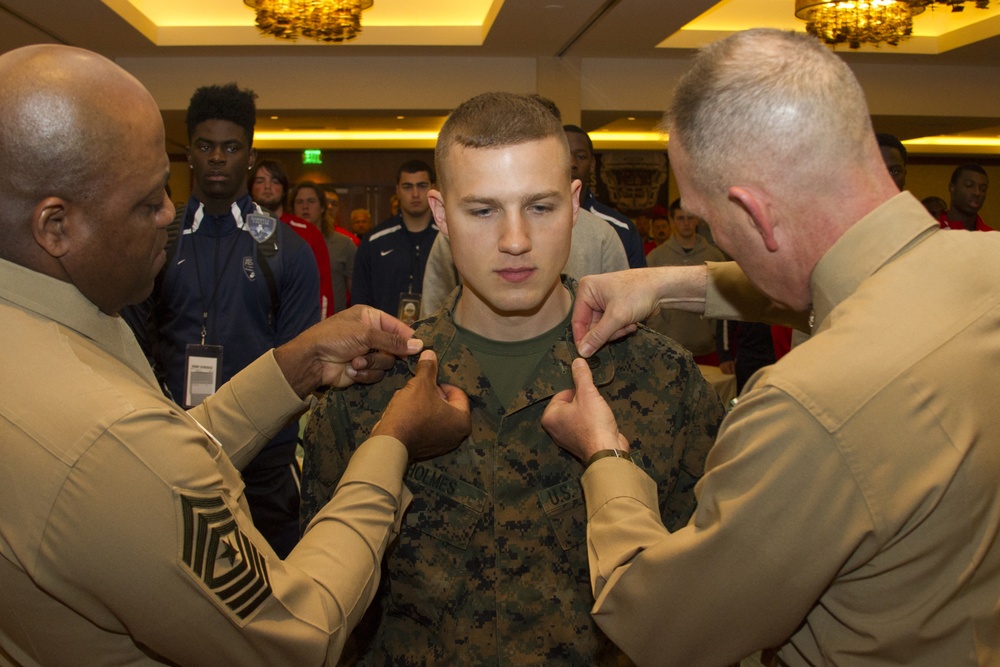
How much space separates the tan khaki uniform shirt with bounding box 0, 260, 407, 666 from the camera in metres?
1.13

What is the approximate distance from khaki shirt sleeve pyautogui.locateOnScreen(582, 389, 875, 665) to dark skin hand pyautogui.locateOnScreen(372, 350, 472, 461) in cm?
47

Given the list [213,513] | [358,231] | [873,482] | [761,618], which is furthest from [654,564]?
[358,231]

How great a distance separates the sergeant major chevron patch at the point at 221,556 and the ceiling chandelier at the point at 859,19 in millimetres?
7553

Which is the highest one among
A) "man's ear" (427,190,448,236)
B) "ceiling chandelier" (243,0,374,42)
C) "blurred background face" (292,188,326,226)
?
"ceiling chandelier" (243,0,374,42)

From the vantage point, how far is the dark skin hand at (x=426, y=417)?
1679 mm

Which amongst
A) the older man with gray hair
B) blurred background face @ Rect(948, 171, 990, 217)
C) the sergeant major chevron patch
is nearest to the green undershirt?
the older man with gray hair

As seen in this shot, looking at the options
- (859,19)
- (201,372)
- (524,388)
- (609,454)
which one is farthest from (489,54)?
(609,454)

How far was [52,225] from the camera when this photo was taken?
1.27 meters

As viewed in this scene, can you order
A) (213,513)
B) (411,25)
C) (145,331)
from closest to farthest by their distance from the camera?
1. (213,513)
2. (145,331)
3. (411,25)

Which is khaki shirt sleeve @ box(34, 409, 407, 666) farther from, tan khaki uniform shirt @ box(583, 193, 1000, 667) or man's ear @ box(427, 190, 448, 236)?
man's ear @ box(427, 190, 448, 236)

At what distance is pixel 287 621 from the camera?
1.30 metres

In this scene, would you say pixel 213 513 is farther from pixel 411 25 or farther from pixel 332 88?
pixel 332 88

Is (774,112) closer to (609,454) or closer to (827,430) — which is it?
(827,430)

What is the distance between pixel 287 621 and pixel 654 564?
596 mm
